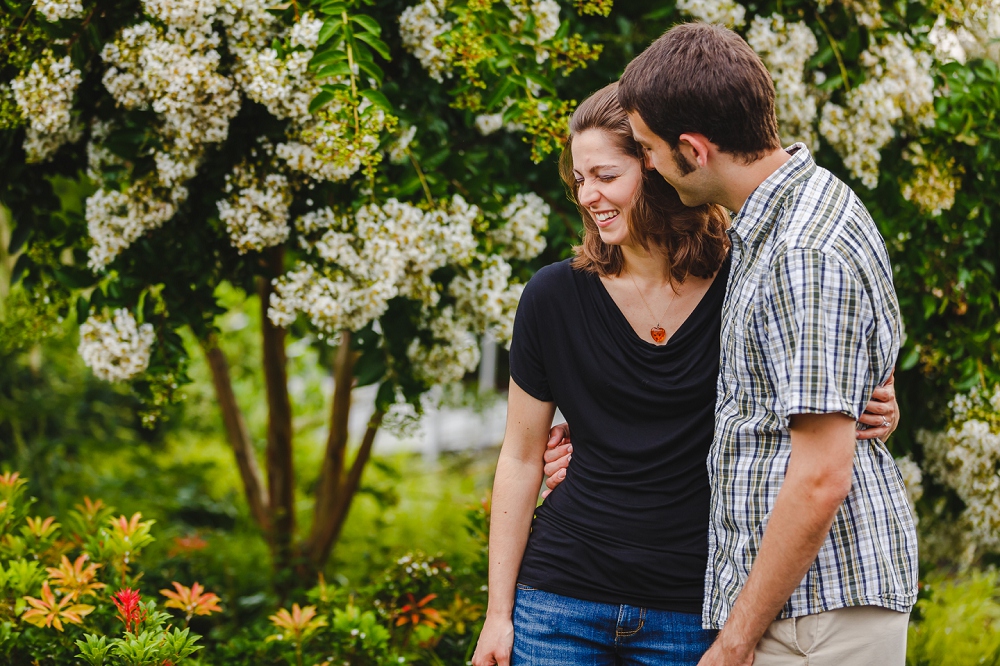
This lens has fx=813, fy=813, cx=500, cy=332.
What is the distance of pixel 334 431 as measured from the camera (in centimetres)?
345

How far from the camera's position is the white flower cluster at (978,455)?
2455mm

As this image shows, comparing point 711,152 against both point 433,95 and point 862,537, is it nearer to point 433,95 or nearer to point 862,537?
point 862,537

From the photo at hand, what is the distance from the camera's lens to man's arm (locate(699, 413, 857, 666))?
124 centimetres

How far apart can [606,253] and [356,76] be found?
813 millimetres

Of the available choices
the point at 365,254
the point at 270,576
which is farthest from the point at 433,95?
the point at 270,576

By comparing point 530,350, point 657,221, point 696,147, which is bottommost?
point 530,350

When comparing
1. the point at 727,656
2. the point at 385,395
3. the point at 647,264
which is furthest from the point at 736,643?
the point at 385,395

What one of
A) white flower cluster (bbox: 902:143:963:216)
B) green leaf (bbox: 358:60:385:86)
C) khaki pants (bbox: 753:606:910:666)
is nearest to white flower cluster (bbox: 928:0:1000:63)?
white flower cluster (bbox: 902:143:963:216)

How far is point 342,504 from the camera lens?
3.45 m

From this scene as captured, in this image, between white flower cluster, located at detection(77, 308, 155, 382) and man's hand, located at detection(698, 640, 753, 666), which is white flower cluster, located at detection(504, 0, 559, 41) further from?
man's hand, located at detection(698, 640, 753, 666)

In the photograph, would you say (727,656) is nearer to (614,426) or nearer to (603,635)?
(603,635)

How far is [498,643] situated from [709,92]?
1.14 m

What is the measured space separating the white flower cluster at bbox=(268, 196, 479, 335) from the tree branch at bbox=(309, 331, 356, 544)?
1191 mm

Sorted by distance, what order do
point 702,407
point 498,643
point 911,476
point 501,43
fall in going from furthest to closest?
point 911,476
point 501,43
point 498,643
point 702,407
